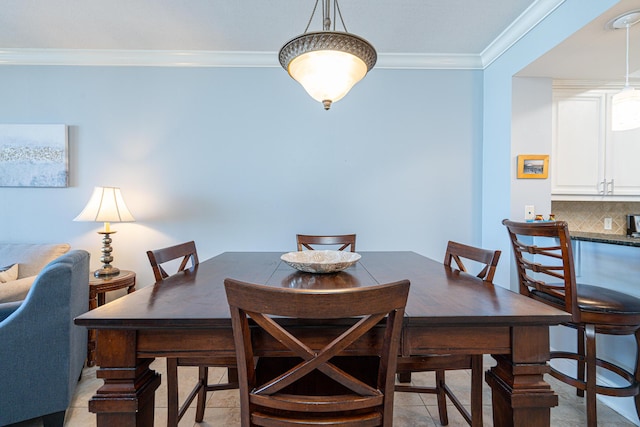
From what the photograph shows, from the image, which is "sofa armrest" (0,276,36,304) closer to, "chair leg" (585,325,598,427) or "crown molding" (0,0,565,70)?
"crown molding" (0,0,565,70)

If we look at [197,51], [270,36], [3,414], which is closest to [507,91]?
[270,36]

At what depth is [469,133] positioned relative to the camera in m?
2.66

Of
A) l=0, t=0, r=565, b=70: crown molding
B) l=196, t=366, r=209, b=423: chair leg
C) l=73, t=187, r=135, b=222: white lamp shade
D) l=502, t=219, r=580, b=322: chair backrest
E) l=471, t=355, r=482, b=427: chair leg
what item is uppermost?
l=0, t=0, r=565, b=70: crown molding

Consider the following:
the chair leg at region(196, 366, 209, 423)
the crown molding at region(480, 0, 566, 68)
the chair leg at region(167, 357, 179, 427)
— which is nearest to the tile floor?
the chair leg at region(196, 366, 209, 423)

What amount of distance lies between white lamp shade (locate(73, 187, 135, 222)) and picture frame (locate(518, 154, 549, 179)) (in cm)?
311

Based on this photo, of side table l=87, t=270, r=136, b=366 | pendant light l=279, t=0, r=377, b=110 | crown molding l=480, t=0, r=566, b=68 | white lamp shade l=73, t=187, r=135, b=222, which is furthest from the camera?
white lamp shade l=73, t=187, r=135, b=222

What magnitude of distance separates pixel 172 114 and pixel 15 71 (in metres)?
1.39

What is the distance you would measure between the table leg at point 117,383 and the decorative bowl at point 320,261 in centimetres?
69

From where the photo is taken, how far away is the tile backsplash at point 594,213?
2775 mm

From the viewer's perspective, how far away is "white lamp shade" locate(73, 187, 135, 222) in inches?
87.0

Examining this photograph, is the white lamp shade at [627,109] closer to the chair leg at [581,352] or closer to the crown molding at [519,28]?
the crown molding at [519,28]

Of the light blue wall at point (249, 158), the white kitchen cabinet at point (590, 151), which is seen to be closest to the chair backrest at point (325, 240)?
the light blue wall at point (249, 158)

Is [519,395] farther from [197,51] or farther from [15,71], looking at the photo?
[15,71]

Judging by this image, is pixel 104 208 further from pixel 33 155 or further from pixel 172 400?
pixel 172 400
